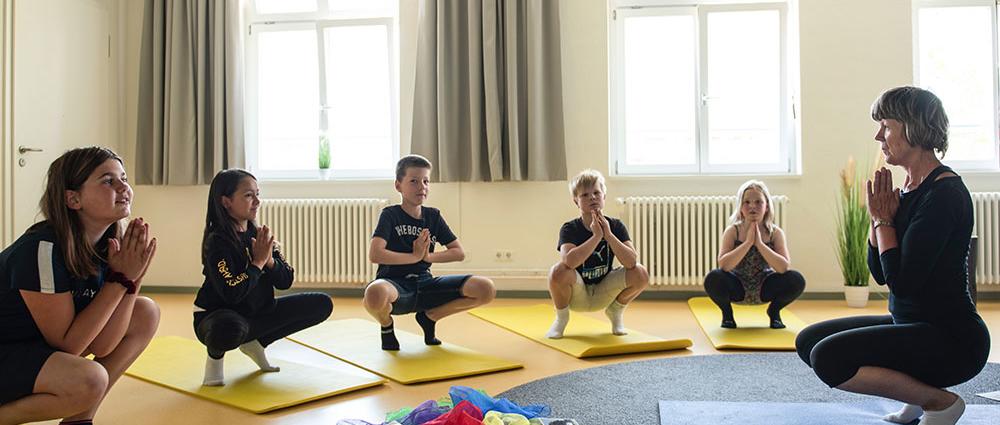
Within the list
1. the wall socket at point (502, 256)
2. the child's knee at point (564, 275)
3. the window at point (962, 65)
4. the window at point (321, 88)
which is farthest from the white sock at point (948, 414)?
the window at point (321, 88)

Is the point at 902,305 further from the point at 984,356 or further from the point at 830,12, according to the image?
the point at 830,12

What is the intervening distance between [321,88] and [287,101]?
0.93ft

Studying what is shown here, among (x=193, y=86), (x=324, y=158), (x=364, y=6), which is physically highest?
(x=364, y=6)

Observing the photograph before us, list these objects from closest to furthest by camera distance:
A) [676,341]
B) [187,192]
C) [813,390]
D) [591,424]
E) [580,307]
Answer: [591,424] → [813,390] → [676,341] → [580,307] → [187,192]

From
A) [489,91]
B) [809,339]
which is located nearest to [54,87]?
[489,91]

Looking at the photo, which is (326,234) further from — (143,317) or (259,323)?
(143,317)

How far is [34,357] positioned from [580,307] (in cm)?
228

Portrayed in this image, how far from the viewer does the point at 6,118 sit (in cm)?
473

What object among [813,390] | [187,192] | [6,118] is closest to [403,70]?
[187,192]

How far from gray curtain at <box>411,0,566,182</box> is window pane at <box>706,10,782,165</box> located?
1.05m

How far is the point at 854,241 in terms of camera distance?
474 centimetres

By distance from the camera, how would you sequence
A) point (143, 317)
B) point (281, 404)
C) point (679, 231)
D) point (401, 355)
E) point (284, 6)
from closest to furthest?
point (143, 317) → point (281, 404) → point (401, 355) → point (679, 231) → point (284, 6)

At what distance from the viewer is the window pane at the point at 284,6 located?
18.7 ft

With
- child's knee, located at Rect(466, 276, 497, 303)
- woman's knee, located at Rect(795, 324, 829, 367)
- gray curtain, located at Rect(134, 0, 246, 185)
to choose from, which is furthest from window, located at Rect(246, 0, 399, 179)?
woman's knee, located at Rect(795, 324, 829, 367)
